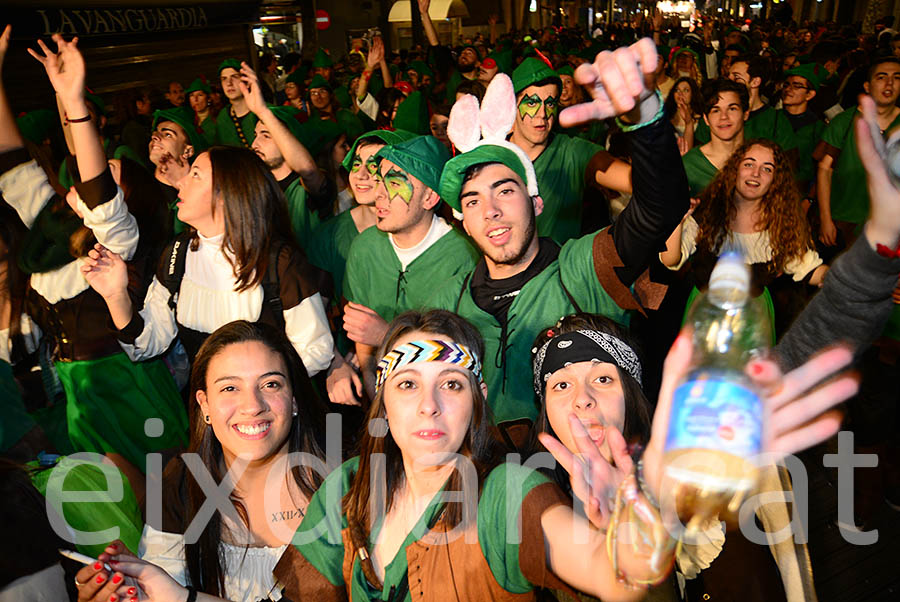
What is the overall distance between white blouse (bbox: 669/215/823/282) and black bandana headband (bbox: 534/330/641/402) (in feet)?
4.81

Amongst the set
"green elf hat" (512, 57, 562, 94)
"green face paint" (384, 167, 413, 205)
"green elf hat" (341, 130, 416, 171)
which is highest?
"green elf hat" (512, 57, 562, 94)

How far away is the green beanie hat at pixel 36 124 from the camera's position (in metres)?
4.97

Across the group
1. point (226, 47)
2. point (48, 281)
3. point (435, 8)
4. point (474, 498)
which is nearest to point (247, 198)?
point (48, 281)

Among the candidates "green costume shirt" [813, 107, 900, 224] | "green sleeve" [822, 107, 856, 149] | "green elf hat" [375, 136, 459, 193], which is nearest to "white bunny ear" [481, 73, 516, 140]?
"green elf hat" [375, 136, 459, 193]

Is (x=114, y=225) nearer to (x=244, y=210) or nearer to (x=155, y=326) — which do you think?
(x=155, y=326)

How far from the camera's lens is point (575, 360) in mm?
1903

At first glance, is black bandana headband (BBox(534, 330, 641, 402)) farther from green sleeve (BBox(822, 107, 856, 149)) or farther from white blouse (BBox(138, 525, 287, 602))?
green sleeve (BBox(822, 107, 856, 149))

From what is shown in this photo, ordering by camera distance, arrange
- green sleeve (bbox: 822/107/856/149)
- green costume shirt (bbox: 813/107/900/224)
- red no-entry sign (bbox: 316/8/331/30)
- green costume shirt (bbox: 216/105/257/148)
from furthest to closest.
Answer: red no-entry sign (bbox: 316/8/331/30) → green costume shirt (bbox: 216/105/257/148) → green sleeve (bbox: 822/107/856/149) → green costume shirt (bbox: 813/107/900/224)

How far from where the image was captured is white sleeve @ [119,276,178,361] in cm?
292

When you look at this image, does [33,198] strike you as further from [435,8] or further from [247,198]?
[435,8]

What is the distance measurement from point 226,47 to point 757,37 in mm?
12104

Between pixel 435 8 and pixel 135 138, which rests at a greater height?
pixel 435 8

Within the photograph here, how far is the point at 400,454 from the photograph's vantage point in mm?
1842

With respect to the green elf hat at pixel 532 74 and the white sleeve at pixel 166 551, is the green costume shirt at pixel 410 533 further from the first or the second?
the green elf hat at pixel 532 74
